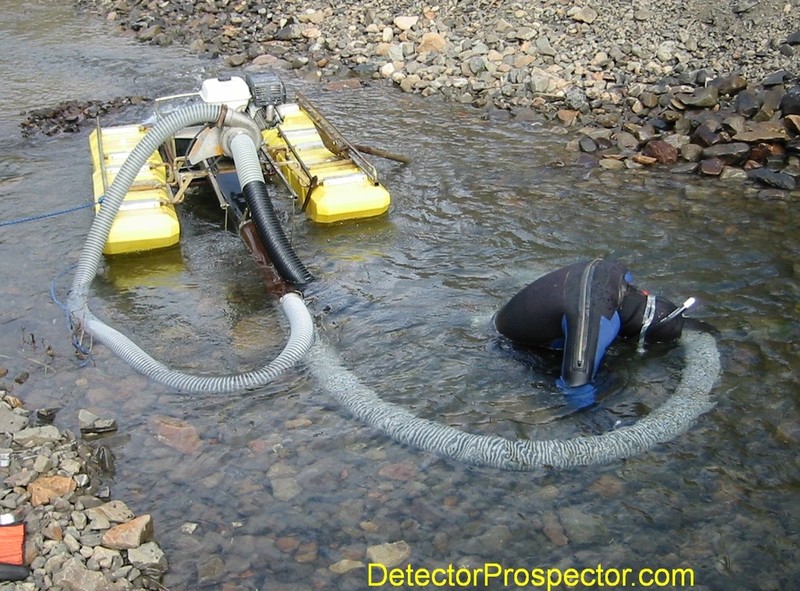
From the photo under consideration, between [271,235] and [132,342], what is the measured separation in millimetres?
1643

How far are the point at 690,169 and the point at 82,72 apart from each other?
11813 mm

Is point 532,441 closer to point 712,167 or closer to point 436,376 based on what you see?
point 436,376

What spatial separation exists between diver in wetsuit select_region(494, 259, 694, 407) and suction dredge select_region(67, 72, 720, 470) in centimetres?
43

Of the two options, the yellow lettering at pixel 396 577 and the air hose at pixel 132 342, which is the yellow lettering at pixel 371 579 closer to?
the yellow lettering at pixel 396 577

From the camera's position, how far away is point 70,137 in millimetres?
12156

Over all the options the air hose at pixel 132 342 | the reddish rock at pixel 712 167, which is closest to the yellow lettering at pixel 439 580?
the air hose at pixel 132 342

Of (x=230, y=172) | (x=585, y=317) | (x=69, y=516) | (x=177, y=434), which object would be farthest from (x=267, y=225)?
(x=69, y=516)

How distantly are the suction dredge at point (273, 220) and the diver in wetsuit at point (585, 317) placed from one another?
43 cm

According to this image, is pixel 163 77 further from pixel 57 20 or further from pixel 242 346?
pixel 242 346

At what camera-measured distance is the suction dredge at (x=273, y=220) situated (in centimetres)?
561

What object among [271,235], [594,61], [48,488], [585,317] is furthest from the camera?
[594,61]

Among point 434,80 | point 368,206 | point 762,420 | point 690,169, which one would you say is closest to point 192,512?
point 762,420

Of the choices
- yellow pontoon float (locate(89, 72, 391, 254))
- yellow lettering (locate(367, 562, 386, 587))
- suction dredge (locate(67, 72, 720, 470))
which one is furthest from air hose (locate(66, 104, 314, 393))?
yellow lettering (locate(367, 562, 386, 587))

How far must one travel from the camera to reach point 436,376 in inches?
254
